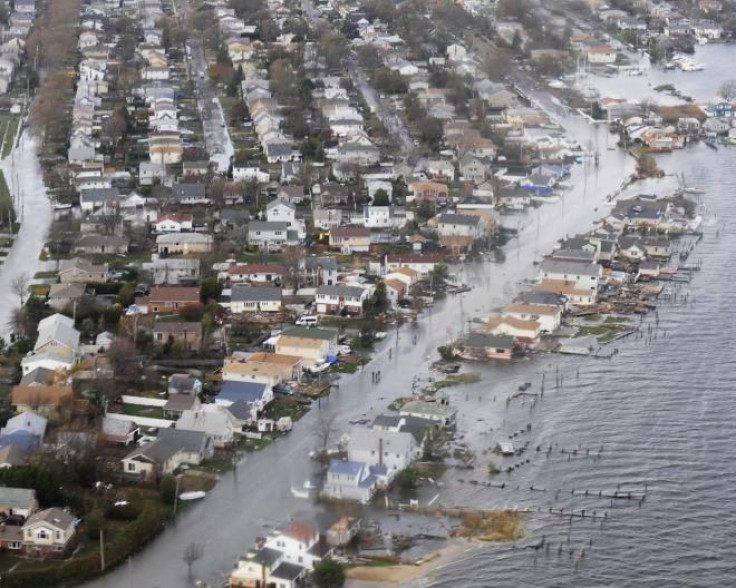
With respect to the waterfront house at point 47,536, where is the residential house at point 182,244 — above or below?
below

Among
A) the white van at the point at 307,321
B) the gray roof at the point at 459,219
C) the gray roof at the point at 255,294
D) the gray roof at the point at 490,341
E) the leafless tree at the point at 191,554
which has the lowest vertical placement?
the white van at the point at 307,321

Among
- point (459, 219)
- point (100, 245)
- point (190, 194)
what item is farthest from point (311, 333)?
point (190, 194)

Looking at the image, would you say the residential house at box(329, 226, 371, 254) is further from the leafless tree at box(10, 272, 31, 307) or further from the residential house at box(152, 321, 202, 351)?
the leafless tree at box(10, 272, 31, 307)

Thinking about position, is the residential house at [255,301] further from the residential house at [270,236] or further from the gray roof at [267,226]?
the gray roof at [267,226]

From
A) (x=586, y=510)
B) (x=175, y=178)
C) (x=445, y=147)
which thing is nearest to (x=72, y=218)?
(x=175, y=178)

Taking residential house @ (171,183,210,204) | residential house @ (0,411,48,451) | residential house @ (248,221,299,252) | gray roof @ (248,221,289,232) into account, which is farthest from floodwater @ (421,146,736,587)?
residential house @ (171,183,210,204)

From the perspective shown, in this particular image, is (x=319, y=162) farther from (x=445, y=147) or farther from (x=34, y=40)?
(x=34, y=40)

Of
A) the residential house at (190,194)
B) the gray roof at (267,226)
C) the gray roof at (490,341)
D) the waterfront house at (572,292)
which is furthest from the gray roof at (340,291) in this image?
the residential house at (190,194)
